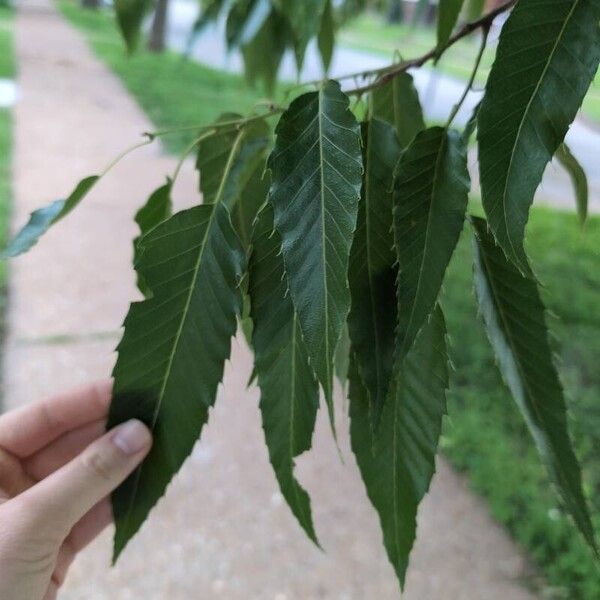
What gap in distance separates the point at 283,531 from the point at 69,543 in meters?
0.60

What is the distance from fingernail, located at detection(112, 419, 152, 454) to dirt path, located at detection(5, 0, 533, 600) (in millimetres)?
566

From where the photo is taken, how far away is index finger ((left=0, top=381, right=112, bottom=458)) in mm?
742

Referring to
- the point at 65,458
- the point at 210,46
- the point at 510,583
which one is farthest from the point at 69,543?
the point at 210,46

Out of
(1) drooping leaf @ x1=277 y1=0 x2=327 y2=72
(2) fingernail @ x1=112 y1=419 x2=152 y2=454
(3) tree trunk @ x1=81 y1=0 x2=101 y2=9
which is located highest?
(1) drooping leaf @ x1=277 y1=0 x2=327 y2=72

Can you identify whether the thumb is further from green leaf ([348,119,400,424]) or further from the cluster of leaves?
green leaf ([348,119,400,424])

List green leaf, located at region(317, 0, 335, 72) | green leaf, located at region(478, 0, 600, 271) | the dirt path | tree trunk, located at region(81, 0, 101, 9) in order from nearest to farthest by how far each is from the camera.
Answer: green leaf, located at region(478, 0, 600, 271) < green leaf, located at region(317, 0, 335, 72) < the dirt path < tree trunk, located at region(81, 0, 101, 9)

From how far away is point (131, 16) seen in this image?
63 centimetres

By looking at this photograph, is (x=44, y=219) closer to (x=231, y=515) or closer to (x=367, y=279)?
(x=367, y=279)

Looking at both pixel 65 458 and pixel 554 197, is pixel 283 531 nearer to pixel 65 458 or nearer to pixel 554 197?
pixel 65 458

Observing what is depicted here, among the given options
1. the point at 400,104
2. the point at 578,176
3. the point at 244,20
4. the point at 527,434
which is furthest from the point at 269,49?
the point at 527,434

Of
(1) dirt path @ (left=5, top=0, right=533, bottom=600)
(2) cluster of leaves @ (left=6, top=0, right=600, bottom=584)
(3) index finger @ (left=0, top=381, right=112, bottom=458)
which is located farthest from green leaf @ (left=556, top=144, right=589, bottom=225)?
(1) dirt path @ (left=5, top=0, right=533, bottom=600)

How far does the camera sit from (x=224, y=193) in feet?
1.57

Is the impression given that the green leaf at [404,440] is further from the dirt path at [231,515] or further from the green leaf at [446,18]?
the dirt path at [231,515]

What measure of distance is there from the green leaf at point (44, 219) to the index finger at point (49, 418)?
0.88 feet
